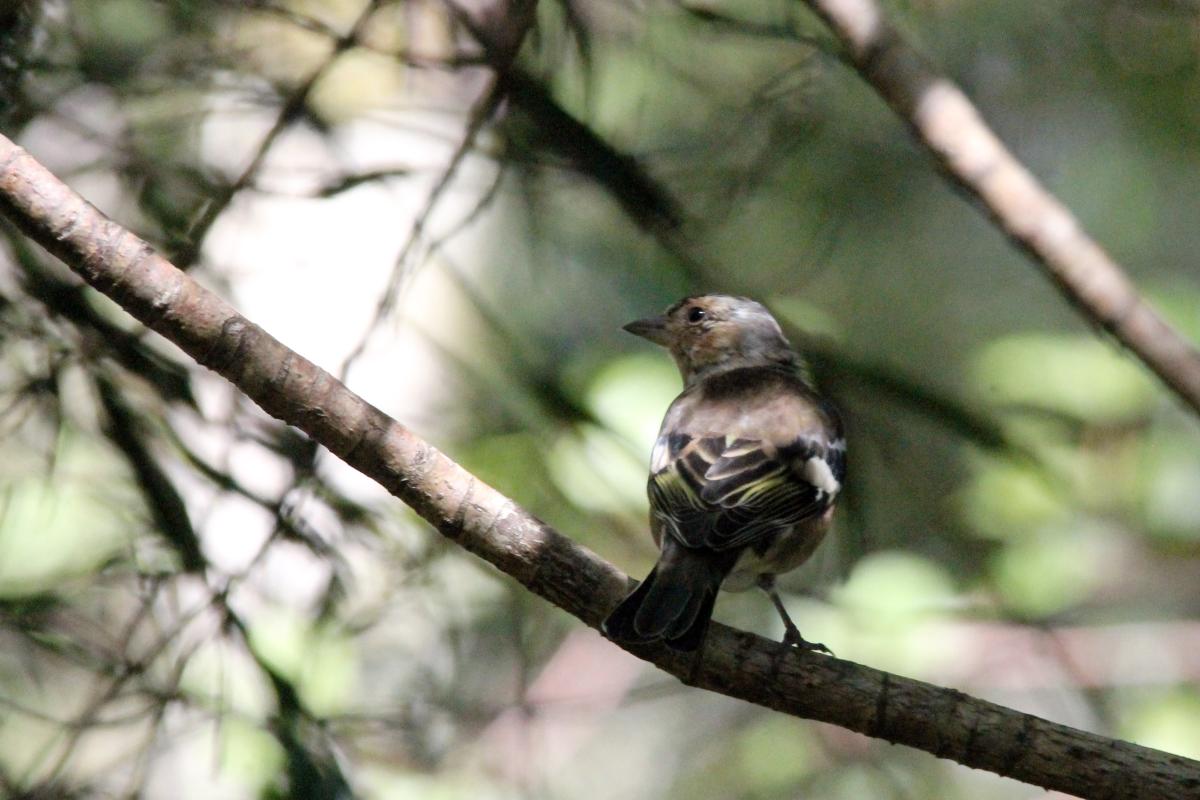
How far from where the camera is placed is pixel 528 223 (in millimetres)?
4691

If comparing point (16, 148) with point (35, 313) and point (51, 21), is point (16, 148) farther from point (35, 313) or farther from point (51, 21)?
point (51, 21)

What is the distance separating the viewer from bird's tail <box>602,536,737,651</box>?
302 centimetres

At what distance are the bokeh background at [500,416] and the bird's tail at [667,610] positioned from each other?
3.60 ft

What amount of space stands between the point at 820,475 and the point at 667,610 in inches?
46.7

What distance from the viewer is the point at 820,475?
13.5ft

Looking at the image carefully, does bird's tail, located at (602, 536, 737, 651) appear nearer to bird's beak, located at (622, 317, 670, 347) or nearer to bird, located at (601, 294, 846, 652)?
bird, located at (601, 294, 846, 652)

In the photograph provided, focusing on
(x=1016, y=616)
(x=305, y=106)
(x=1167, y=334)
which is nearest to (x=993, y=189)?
(x=1167, y=334)

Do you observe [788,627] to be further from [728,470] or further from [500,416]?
[500,416]

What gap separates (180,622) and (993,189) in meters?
2.76

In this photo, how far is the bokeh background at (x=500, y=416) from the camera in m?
3.83

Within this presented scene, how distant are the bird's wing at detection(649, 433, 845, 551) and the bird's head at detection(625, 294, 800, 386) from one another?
814 millimetres

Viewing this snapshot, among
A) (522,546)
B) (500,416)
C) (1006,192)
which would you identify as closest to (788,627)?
(500,416)

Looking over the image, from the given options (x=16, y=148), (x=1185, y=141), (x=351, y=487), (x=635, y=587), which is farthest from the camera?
(x=1185, y=141)

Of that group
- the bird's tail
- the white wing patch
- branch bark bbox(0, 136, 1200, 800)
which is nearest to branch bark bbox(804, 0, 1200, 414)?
the white wing patch
